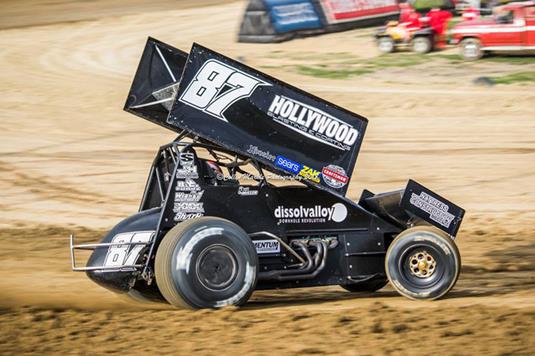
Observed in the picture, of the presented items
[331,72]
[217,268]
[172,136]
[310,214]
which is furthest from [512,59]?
[217,268]

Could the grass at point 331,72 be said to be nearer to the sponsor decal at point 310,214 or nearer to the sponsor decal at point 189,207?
the sponsor decal at point 310,214

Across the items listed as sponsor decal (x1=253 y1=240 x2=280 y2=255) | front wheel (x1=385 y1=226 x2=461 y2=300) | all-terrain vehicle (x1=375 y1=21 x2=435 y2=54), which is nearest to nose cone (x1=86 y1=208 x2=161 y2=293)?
sponsor decal (x1=253 y1=240 x2=280 y2=255)

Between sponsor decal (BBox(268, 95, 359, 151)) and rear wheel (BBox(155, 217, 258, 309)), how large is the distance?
1.02m

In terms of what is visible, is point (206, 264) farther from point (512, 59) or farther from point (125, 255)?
point (512, 59)

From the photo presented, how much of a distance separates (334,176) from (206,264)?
4.64 ft

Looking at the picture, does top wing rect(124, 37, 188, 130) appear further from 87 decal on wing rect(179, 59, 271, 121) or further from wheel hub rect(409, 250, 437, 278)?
wheel hub rect(409, 250, 437, 278)

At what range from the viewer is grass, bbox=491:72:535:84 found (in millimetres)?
23453

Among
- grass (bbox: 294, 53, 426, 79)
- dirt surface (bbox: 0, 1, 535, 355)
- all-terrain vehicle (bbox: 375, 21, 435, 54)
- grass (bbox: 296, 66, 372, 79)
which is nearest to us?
dirt surface (bbox: 0, 1, 535, 355)

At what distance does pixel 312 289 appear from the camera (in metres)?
10.4

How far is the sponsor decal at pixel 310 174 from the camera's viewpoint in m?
8.80

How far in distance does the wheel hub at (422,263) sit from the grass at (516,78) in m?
15.3

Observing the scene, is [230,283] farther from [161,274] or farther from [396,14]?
[396,14]

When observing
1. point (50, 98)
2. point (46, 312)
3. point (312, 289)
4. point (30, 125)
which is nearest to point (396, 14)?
point (50, 98)

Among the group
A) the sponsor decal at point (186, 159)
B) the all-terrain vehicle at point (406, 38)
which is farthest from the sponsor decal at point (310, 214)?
the all-terrain vehicle at point (406, 38)
